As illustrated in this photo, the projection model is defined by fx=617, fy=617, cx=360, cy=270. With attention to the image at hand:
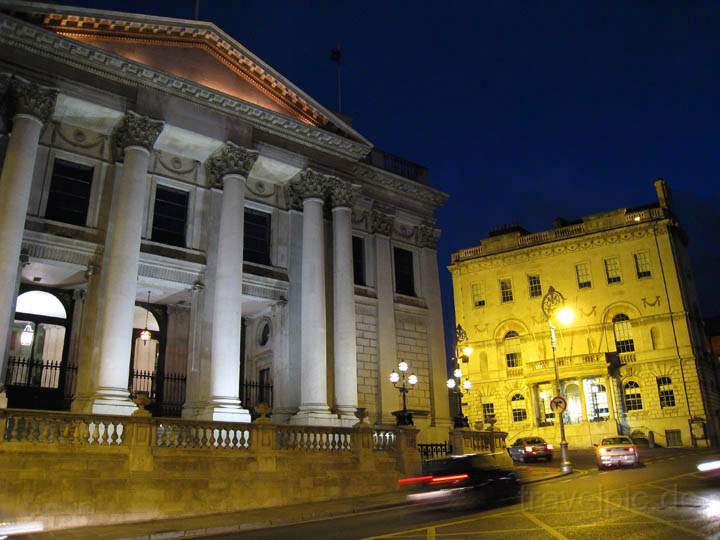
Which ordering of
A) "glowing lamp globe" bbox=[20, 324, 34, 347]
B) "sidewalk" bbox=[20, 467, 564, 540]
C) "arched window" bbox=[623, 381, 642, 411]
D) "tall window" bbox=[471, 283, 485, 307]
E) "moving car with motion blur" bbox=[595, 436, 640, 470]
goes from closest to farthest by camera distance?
"sidewalk" bbox=[20, 467, 564, 540]
"glowing lamp globe" bbox=[20, 324, 34, 347]
"moving car with motion blur" bbox=[595, 436, 640, 470]
"arched window" bbox=[623, 381, 642, 411]
"tall window" bbox=[471, 283, 485, 307]

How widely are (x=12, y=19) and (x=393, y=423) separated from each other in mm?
21708

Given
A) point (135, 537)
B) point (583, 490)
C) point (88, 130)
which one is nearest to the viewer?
point (135, 537)

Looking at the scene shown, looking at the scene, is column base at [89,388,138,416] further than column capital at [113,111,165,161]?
No

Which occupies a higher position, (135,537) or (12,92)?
(12,92)

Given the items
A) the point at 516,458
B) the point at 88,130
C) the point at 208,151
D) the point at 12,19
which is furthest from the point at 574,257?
the point at 12,19

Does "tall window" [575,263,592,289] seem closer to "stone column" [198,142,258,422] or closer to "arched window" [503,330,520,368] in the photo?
"arched window" [503,330,520,368]

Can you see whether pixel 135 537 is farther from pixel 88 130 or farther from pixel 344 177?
pixel 344 177

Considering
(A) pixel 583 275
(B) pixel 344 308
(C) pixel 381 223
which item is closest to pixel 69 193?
(B) pixel 344 308

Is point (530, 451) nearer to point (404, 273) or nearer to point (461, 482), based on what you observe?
point (404, 273)

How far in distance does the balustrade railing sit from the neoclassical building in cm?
240

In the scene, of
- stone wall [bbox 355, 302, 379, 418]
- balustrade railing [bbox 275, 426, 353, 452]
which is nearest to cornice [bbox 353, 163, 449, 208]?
stone wall [bbox 355, 302, 379, 418]

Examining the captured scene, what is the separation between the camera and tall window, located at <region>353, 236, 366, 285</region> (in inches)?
1209

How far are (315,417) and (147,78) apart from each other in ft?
47.7

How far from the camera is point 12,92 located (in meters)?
21.1
